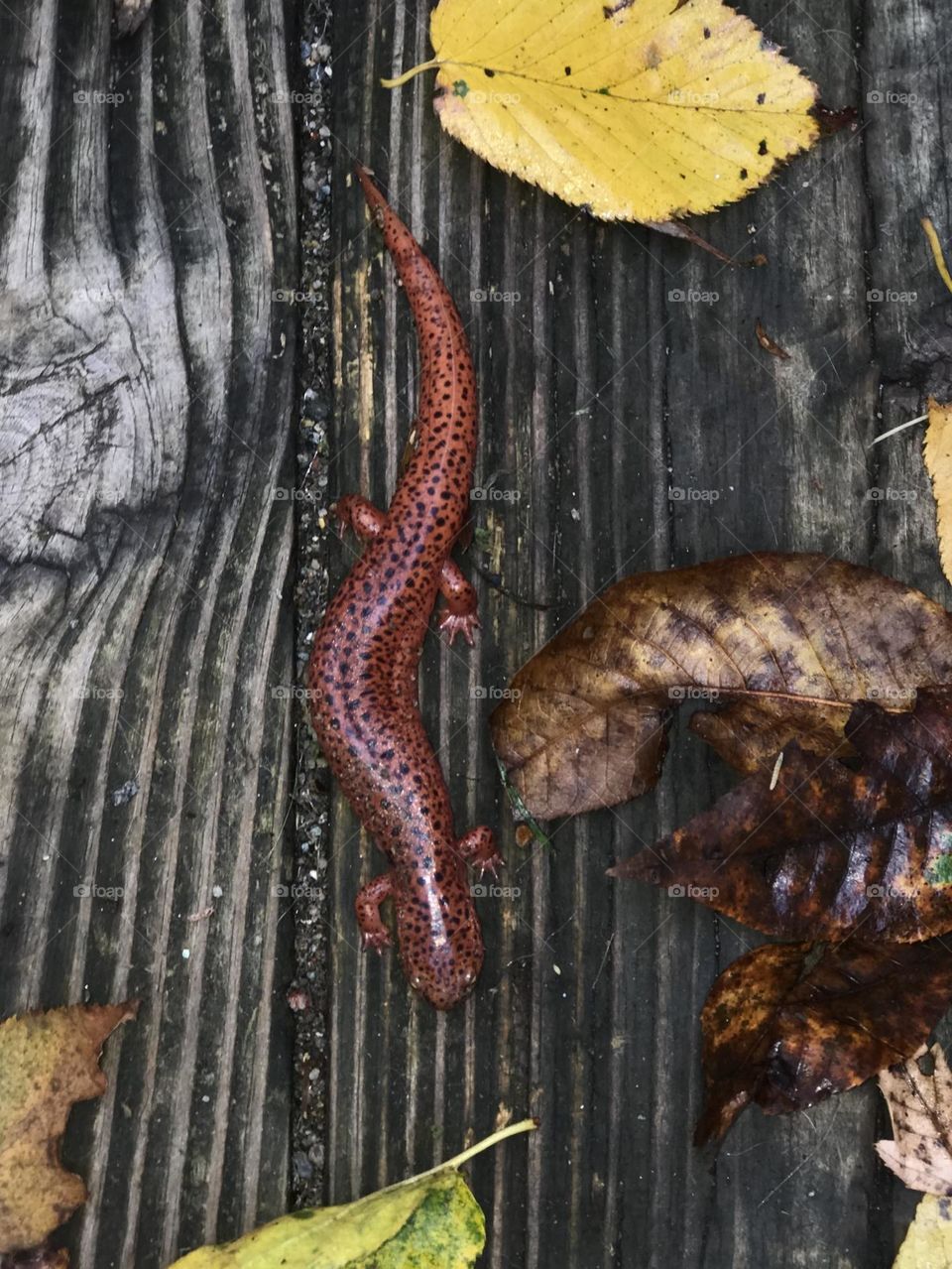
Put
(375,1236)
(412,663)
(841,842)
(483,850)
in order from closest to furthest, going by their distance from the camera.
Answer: (375,1236)
(841,842)
(483,850)
(412,663)

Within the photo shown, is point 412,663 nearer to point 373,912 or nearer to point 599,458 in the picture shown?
point 373,912

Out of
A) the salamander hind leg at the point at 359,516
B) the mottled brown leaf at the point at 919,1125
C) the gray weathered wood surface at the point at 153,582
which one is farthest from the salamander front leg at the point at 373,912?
the mottled brown leaf at the point at 919,1125

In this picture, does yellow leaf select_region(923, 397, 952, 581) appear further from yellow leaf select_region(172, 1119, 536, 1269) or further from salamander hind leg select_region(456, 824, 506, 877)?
yellow leaf select_region(172, 1119, 536, 1269)

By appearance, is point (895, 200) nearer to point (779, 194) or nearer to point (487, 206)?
point (779, 194)

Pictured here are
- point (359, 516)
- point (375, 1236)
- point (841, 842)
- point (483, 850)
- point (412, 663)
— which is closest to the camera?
point (375, 1236)

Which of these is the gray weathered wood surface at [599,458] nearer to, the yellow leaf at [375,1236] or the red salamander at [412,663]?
the red salamander at [412,663]

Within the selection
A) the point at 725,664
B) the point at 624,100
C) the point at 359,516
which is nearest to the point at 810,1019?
the point at 725,664
